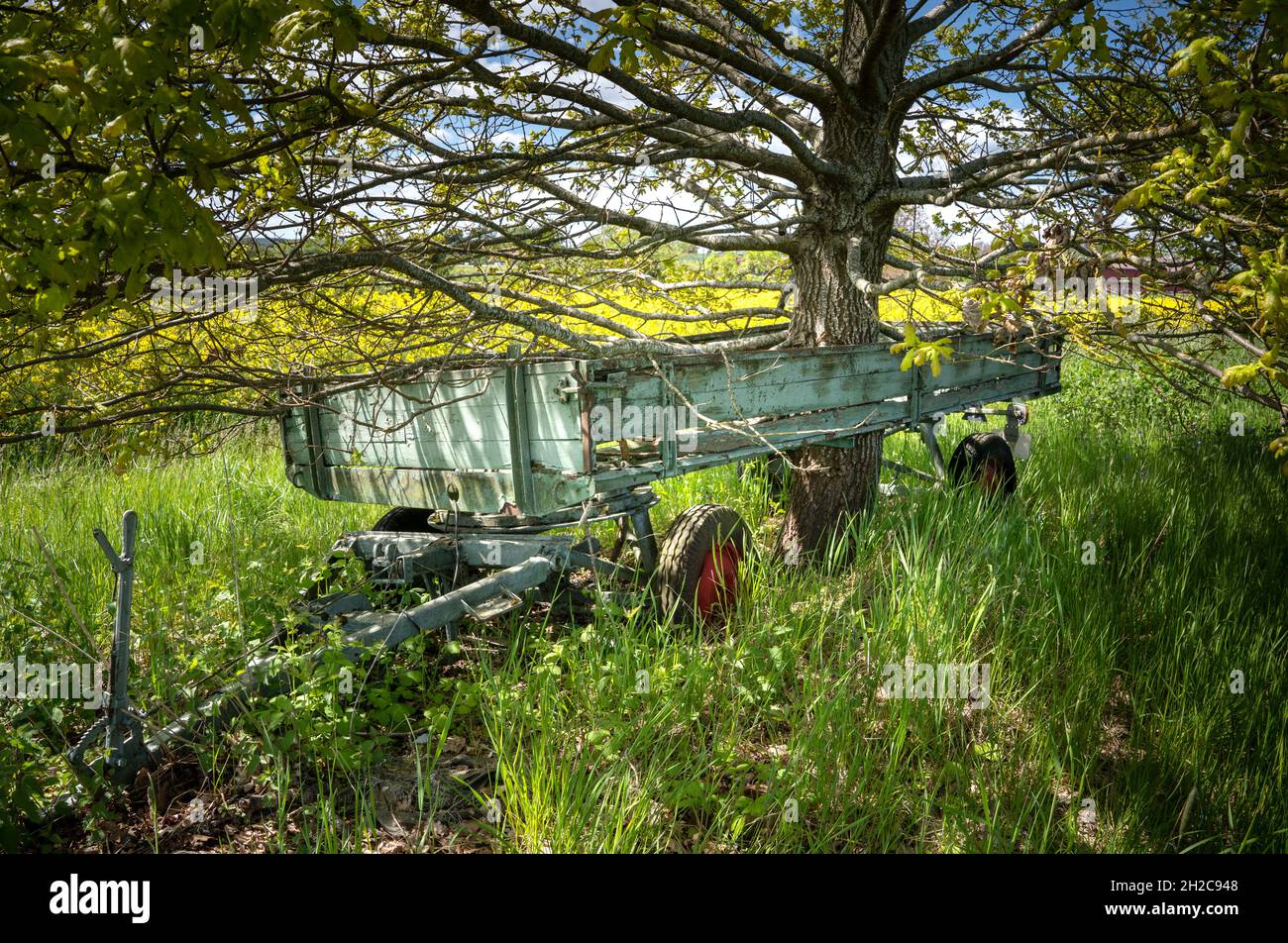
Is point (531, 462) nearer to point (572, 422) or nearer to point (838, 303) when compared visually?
point (572, 422)

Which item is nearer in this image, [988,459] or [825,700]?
[825,700]

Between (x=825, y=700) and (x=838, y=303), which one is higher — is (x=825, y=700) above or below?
below

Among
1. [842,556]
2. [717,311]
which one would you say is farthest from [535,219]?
[842,556]

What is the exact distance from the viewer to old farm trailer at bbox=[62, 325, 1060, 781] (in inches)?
133

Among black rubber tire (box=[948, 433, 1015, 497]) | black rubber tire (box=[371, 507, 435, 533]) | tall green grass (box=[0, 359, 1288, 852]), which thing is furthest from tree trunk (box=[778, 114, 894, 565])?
black rubber tire (box=[371, 507, 435, 533])

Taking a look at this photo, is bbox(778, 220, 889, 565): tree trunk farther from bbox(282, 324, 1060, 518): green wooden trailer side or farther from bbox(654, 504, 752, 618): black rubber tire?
bbox(654, 504, 752, 618): black rubber tire

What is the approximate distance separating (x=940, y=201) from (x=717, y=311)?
83.2 inches

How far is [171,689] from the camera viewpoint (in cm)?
332

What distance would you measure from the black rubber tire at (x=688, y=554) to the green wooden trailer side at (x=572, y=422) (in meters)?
0.32

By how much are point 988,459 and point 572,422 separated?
5.01 metres

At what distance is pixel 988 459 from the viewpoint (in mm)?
7074

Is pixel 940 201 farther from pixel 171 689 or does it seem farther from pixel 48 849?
pixel 48 849

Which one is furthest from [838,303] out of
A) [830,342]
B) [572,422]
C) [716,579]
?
[572,422]

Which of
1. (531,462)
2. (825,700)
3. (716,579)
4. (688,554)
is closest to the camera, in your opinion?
(825,700)
